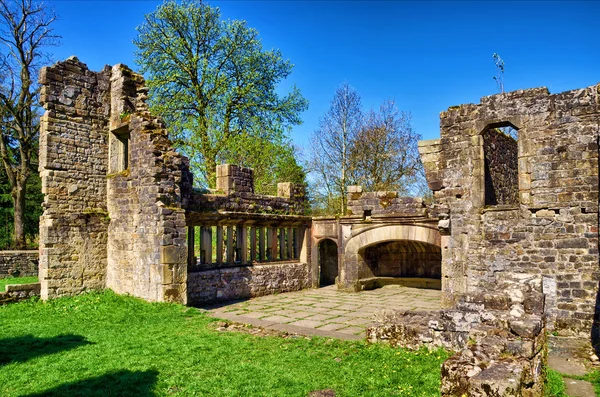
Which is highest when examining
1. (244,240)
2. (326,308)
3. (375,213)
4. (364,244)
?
(375,213)

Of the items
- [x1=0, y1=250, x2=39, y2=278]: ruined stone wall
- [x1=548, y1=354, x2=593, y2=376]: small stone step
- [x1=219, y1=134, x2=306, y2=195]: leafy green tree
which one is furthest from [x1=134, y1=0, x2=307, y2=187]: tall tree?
[x1=548, y1=354, x2=593, y2=376]: small stone step

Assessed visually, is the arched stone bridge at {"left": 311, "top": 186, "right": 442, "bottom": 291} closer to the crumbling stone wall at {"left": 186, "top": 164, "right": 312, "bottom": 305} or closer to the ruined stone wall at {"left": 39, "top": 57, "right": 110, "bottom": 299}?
the crumbling stone wall at {"left": 186, "top": 164, "right": 312, "bottom": 305}

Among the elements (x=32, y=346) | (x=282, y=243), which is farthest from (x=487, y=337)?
(x=282, y=243)

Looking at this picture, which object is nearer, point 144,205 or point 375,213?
point 144,205

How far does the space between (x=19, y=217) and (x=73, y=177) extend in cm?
1329

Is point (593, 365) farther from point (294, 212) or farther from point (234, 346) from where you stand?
point (294, 212)

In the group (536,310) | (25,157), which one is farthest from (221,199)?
(25,157)

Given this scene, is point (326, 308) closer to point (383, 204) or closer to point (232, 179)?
point (383, 204)

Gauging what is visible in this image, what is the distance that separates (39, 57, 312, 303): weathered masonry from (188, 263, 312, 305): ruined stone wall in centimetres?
4

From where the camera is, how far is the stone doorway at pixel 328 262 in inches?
757

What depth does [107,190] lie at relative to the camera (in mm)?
13062

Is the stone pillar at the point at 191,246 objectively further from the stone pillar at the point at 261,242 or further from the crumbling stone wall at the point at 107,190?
the stone pillar at the point at 261,242

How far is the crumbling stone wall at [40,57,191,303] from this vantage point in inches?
453

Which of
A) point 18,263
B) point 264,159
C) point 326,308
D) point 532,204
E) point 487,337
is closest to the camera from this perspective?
point 487,337
